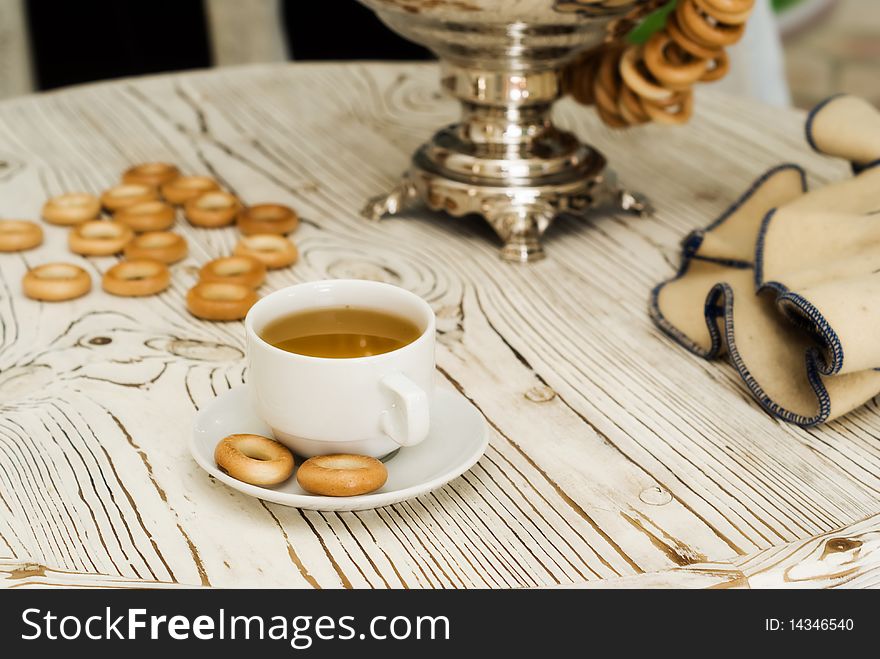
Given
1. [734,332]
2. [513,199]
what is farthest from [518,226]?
[734,332]

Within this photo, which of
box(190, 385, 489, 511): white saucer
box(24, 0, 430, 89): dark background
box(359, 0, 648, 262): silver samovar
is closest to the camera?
box(190, 385, 489, 511): white saucer

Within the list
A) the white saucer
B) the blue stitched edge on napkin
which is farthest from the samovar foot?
the white saucer

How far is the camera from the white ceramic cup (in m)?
0.62

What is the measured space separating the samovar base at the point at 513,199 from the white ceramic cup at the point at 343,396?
1.18 ft

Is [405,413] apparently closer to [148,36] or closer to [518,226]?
[518,226]

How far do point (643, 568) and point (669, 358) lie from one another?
10.5 inches

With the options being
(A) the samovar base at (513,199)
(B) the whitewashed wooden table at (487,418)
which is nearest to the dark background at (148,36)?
(B) the whitewashed wooden table at (487,418)

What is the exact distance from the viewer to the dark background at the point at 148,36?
2.27m

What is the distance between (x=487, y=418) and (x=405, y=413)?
0.48 ft

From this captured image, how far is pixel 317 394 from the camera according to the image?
630 mm

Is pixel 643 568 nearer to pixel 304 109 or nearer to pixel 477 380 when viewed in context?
pixel 477 380

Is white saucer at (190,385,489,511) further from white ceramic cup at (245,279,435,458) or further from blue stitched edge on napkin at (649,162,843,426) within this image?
blue stitched edge on napkin at (649,162,843,426)

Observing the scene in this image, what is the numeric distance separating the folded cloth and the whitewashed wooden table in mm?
24
